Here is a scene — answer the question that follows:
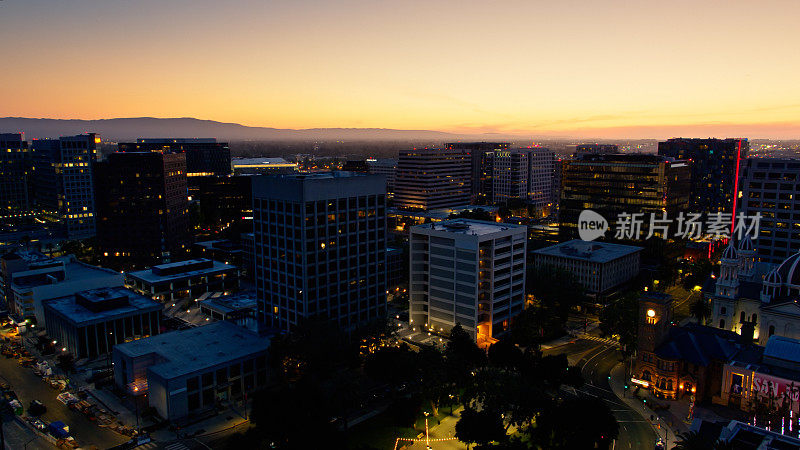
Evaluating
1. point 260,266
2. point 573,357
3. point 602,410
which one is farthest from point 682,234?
point 260,266

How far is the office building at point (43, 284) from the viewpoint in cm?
12462

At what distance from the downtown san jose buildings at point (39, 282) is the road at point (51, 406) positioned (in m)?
19.4

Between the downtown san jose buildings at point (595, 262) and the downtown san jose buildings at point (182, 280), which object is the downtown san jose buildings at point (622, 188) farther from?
the downtown san jose buildings at point (182, 280)

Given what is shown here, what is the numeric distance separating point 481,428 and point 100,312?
8772 centimetres

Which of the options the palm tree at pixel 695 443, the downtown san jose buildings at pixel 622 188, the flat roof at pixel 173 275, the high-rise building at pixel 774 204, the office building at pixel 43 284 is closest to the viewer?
the palm tree at pixel 695 443

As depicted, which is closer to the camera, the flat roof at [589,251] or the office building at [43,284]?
the office building at [43,284]

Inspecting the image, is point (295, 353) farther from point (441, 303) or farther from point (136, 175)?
point (136, 175)

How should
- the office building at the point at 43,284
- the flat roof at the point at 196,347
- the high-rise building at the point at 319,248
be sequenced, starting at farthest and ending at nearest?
the office building at the point at 43,284 < the high-rise building at the point at 319,248 < the flat roof at the point at 196,347

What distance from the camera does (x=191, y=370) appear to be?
85.9 m

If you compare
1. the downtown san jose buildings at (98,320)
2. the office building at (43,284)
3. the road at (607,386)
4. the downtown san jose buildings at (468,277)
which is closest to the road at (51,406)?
the downtown san jose buildings at (98,320)

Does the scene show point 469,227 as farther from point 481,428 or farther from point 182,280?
point 182,280

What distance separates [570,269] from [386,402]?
7763cm

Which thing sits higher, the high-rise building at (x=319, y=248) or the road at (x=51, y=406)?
the high-rise building at (x=319, y=248)

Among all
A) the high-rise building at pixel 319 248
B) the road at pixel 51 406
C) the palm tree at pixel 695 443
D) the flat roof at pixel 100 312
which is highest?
the high-rise building at pixel 319 248
